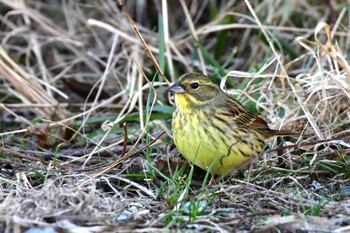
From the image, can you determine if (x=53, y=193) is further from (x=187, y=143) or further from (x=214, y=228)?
(x=187, y=143)

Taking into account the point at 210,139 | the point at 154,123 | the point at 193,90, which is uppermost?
the point at 193,90

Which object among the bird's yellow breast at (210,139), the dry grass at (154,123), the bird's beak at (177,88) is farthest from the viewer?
the bird's beak at (177,88)

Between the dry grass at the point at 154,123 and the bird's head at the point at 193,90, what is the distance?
185 mm

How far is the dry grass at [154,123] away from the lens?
2.98 m

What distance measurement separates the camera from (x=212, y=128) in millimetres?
3738

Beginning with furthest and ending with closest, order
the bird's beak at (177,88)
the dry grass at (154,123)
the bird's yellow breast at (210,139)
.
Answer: the bird's beak at (177,88) < the bird's yellow breast at (210,139) < the dry grass at (154,123)

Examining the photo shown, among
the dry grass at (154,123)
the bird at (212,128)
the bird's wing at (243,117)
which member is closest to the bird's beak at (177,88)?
the bird at (212,128)

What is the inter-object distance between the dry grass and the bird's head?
0.61 ft

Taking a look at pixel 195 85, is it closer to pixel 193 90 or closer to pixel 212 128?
pixel 193 90

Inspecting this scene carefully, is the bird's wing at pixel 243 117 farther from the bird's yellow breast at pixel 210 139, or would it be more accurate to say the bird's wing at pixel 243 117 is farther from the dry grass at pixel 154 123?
the dry grass at pixel 154 123

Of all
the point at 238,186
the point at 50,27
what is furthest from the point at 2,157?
the point at 50,27

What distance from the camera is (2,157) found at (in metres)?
4.02

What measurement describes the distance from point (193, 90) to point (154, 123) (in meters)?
0.57

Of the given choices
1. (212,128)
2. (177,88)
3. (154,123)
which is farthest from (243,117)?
(154,123)
